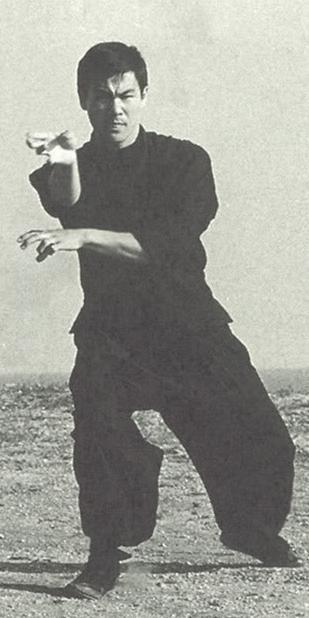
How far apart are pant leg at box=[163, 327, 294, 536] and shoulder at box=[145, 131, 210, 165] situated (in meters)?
0.67

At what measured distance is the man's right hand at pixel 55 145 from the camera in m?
4.27

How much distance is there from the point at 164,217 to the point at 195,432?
0.87 metres

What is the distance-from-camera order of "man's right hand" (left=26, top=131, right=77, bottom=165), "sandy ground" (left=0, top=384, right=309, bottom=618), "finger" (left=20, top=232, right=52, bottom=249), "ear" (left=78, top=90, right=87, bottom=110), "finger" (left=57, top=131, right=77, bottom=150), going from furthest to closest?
"ear" (left=78, top=90, right=87, bottom=110) → "sandy ground" (left=0, top=384, right=309, bottom=618) → "finger" (left=57, top=131, right=77, bottom=150) → "man's right hand" (left=26, top=131, right=77, bottom=165) → "finger" (left=20, top=232, right=52, bottom=249)

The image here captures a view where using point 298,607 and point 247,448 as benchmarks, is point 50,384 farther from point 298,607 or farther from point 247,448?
point 298,607

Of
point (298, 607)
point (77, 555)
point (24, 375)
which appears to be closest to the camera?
point (298, 607)

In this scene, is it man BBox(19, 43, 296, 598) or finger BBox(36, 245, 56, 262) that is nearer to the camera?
finger BBox(36, 245, 56, 262)

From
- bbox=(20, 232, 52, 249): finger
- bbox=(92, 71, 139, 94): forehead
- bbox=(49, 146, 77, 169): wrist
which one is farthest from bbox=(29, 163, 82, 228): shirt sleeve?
bbox=(20, 232, 52, 249): finger

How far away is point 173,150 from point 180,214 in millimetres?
289

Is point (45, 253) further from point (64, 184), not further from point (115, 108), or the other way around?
point (115, 108)

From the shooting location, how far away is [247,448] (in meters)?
4.99

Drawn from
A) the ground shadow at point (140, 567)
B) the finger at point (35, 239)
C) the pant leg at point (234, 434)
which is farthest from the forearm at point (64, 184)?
the ground shadow at point (140, 567)

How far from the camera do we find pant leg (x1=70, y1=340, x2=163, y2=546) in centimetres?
477

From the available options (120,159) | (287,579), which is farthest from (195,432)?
(120,159)

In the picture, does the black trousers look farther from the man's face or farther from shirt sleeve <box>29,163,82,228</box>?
the man's face
